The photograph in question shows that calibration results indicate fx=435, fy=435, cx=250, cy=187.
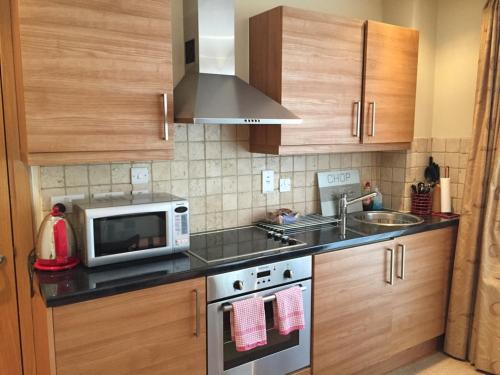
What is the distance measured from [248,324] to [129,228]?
0.68 metres

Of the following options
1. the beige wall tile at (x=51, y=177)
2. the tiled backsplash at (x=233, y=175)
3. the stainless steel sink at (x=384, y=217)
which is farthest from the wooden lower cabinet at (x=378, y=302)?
the beige wall tile at (x=51, y=177)

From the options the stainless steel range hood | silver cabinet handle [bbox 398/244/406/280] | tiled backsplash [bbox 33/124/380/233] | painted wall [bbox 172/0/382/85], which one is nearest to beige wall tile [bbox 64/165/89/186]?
tiled backsplash [bbox 33/124/380/233]

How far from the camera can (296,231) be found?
2531 mm

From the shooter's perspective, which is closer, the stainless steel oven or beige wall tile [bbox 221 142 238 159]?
the stainless steel oven

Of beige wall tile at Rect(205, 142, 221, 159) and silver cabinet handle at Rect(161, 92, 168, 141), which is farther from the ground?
silver cabinet handle at Rect(161, 92, 168, 141)

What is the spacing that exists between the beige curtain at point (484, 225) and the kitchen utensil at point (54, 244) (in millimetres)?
2326

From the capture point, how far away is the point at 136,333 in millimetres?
1741

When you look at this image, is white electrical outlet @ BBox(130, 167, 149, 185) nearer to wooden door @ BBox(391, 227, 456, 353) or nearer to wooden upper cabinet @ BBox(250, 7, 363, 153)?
wooden upper cabinet @ BBox(250, 7, 363, 153)

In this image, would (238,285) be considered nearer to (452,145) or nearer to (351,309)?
(351,309)

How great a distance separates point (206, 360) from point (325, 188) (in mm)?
1440

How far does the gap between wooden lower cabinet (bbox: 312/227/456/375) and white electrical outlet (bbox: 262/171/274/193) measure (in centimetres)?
63

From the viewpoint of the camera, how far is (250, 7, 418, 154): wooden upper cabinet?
2.33m

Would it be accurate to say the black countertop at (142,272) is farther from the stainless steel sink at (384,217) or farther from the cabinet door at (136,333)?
the stainless steel sink at (384,217)

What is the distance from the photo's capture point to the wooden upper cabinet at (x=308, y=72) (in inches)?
91.2
